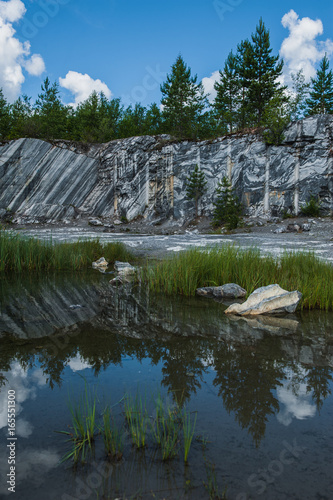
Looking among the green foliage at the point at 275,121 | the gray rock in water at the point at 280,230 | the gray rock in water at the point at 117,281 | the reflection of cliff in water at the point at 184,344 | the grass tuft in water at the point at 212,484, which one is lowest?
the gray rock in water at the point at 117,281

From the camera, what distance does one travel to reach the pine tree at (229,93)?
96.1ft

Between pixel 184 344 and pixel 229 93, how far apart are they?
31.4 meters

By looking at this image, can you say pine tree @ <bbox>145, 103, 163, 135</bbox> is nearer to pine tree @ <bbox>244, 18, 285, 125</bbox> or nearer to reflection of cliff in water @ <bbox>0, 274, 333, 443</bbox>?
pine tree @ <bbox>244, 18, 285, 125</bbox>

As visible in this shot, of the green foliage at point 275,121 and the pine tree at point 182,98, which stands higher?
the pine tree at point 182,98

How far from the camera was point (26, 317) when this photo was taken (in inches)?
167

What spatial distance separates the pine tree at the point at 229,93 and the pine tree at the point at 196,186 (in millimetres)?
8343

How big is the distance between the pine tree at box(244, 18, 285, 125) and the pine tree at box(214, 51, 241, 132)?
232 centimetres

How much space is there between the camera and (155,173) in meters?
26.1

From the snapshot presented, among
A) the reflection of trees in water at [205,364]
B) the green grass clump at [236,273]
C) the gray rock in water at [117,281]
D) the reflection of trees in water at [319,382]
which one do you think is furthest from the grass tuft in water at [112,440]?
the gray rock in water at [117,281]

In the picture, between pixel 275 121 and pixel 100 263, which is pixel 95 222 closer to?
pixel 275 121

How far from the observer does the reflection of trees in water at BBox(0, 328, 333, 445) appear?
7.24 feet

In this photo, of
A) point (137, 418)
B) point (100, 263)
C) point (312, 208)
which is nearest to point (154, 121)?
point (312, 208)

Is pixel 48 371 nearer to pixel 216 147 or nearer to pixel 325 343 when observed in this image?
pixel 325 343

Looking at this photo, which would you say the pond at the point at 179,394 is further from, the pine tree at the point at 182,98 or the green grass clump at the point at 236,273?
the pine tree at the point at 182,98
